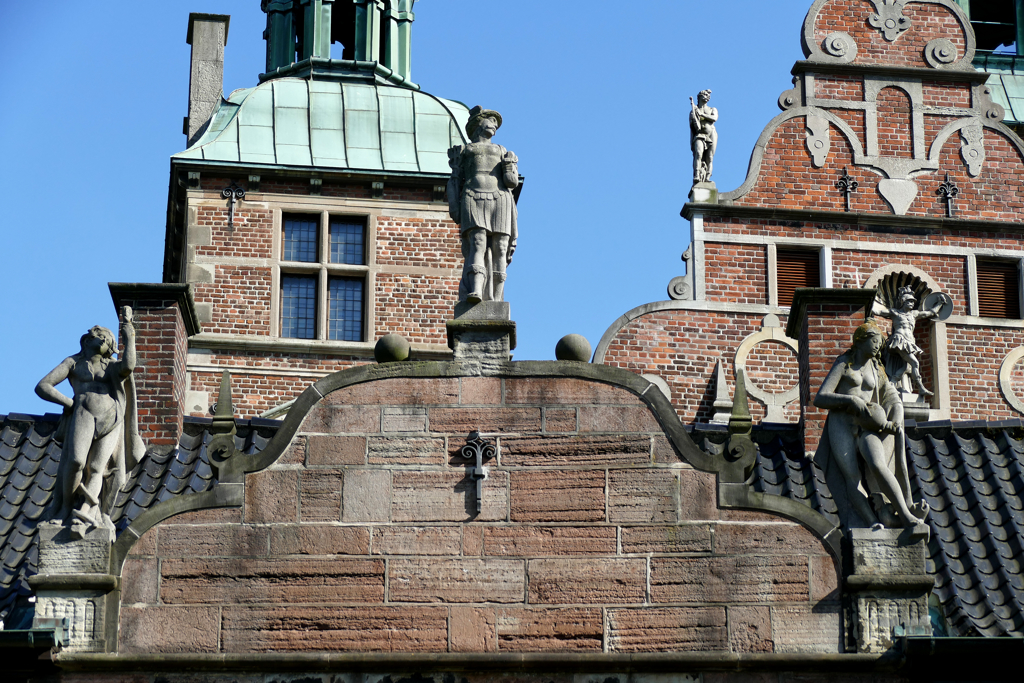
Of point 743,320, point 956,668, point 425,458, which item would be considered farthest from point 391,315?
point 956,668

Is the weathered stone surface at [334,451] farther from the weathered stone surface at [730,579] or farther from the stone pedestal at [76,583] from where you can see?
the weathered stone surface at [730,579]

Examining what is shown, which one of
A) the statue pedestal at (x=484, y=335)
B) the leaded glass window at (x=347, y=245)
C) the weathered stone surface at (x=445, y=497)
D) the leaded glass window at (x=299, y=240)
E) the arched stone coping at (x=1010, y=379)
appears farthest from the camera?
the leaded glass window at (x=347, y=245)

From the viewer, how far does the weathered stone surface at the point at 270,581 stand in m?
15.8

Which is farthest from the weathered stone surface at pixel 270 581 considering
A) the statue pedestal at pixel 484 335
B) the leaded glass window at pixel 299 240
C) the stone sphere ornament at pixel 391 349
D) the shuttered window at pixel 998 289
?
the leaded glass window at pixel 299 240

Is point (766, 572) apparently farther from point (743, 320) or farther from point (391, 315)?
point (391, 315)

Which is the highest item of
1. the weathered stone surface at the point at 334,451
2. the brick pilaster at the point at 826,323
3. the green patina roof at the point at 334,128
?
the green patina roof at the point at 334,128

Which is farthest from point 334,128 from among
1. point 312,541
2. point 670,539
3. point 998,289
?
point 670,539

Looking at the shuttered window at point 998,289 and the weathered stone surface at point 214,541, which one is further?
→ the shuttered window at point 998,289

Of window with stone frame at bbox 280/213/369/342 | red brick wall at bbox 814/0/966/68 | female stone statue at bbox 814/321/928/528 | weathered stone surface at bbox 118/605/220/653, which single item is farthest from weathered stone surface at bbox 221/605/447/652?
red brick wall at bbox 814/0/966/68

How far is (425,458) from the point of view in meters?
16.3

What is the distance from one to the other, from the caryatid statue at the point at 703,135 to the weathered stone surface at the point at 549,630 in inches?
440

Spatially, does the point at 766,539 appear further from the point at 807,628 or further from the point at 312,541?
the point at 312,541

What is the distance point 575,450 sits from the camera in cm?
1623

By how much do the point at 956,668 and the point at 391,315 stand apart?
1390 cm
